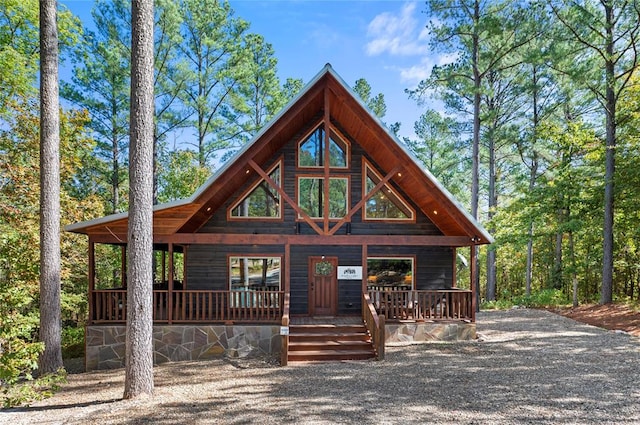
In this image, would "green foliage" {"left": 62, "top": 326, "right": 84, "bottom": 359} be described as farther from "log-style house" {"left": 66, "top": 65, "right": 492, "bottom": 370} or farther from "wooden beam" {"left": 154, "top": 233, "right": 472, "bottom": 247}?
"wooden beam" {"left": 154, "top": 233, "right": 472, "bottom": 247}

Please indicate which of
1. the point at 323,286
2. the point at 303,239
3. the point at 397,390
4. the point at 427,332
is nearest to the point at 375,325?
the point at 427,332

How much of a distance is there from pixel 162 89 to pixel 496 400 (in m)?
17.7

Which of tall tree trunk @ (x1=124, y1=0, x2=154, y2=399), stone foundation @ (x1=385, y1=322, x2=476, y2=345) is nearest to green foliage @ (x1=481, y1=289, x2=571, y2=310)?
stone foundation @ (x1=385, y1=322, x2=476, y2=345)

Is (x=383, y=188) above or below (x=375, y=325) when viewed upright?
above

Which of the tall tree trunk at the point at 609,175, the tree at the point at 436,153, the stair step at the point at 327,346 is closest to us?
the stair step at the point at 327,346

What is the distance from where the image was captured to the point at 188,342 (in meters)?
Answer: 8.79

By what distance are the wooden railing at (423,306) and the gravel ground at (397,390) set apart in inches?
33.1

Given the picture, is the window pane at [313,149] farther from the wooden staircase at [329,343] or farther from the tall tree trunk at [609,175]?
the tall tree trunk at [609,175]

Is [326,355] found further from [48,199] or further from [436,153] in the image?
[436,153]

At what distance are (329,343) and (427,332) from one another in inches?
105

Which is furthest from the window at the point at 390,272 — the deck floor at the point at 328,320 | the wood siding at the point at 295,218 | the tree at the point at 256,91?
the tree at the point at 256,91

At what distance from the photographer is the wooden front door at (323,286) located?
34.6 ft

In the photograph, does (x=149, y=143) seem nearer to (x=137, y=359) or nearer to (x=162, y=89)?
(x=137, y=359)

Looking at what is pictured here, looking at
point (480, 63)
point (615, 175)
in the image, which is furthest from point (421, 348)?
point (480, 63)
